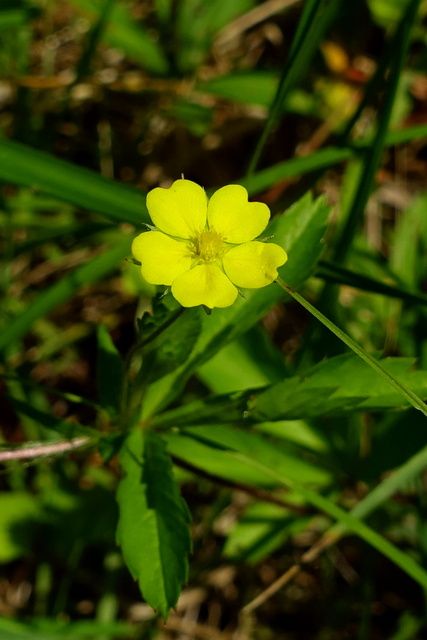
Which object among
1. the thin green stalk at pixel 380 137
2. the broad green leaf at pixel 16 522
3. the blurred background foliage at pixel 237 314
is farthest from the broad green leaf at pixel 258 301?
the broad green leaf at pixel 16 522

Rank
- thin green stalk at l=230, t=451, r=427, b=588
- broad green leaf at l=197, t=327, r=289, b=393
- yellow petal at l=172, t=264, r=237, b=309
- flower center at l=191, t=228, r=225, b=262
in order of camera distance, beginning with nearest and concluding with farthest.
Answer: yellow petal at l=172, t=264, r=237, b=309, flower center at l=191, t=228, r=225, b=262, thin green stalk at l=230, t=451, r=427, b=588, broad green leaf at l=197, t=327, r=289, b=393

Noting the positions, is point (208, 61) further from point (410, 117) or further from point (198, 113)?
point (410, 117)

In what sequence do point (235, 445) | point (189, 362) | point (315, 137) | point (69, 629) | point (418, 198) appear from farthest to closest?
point (315, 137) → point (418, 198) → point (69, 629) → point (235, 445) → point (189, 362)

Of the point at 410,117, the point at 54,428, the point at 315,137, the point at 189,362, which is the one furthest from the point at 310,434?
the point at 410,117

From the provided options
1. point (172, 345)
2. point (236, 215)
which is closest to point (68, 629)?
point (172, 345)

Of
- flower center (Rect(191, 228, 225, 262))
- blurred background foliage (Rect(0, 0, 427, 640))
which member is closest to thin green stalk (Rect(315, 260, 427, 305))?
blurred background foliage (Rect(0, 0, 427, 640))

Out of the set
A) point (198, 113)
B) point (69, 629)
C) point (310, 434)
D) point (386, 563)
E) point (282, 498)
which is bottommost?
point (69, 629)

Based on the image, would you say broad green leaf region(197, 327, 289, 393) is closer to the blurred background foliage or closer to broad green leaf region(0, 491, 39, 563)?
the blurred background foliage
